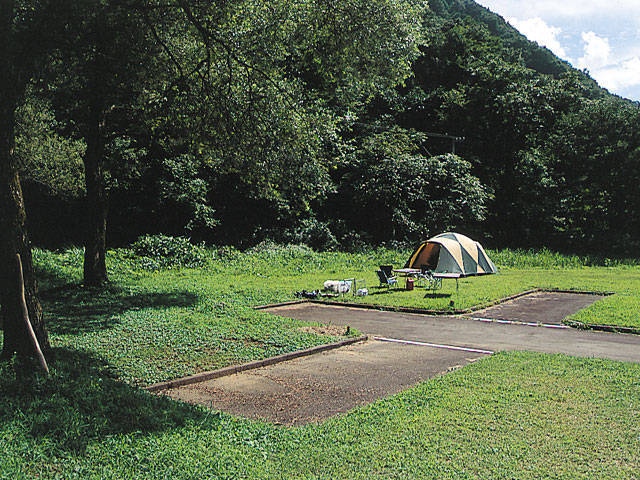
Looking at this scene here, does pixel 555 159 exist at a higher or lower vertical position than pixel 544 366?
higher

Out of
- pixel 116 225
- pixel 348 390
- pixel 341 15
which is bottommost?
pixel 348 390

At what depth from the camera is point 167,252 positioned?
72.5 feet

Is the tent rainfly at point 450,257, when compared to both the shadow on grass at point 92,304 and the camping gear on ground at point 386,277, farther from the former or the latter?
the shadow on grass at point 92,304

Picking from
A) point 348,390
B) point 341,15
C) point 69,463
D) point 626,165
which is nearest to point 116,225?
point 341,15

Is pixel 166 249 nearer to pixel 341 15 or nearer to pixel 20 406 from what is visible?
pixel 341 15

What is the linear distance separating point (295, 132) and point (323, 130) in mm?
1766

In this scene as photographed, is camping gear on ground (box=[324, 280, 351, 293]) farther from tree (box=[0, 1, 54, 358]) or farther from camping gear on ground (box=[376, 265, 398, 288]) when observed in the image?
tree (box=[0, 1, 54, 358])

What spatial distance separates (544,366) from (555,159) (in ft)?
92.4

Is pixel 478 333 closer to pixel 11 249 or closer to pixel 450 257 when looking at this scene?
pixel 11 249

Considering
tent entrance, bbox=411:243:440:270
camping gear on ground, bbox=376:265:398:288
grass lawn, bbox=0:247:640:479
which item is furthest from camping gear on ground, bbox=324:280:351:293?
tent entrance, bbox=411:243:440:270

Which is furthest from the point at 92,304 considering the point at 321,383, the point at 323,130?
the point at 321,383

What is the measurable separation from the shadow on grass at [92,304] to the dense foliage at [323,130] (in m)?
2.80

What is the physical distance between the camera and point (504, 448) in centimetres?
479

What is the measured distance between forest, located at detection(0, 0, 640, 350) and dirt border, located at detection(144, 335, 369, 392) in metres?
1.81
